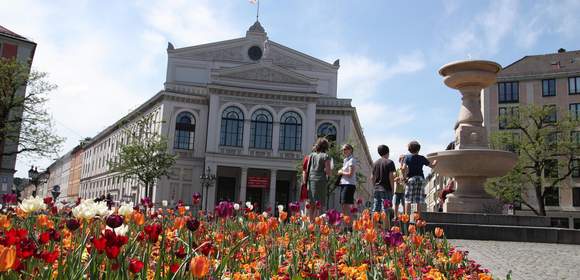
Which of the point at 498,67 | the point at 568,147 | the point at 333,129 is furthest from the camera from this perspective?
the point at 333,129

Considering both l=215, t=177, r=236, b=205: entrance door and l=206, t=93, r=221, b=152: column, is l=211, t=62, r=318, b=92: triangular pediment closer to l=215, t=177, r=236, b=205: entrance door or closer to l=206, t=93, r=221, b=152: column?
l=206, t=93, r=221, b=152: column

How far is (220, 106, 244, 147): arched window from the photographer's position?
4775cm

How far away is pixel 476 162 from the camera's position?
12.2m

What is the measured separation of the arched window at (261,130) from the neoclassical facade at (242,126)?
10 centimetres

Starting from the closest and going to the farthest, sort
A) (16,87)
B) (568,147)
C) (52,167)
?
(16,87), (568,147), (52,167)

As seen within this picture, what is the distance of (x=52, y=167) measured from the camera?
430ft

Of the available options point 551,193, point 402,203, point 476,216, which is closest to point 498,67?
point 476,216

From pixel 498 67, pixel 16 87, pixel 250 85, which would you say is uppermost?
pixel 250 85

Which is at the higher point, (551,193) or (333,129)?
(333,129)

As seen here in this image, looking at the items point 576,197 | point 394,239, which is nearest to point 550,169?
point 576,197

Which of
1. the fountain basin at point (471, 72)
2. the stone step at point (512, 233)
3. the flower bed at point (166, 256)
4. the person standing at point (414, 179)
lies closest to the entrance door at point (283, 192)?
the fountain basin at point (471, 72)

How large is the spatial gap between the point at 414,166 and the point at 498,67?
5.34 meters

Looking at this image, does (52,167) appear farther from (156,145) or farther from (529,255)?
(529,255)

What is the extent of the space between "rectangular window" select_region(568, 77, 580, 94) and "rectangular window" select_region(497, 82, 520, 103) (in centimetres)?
527
